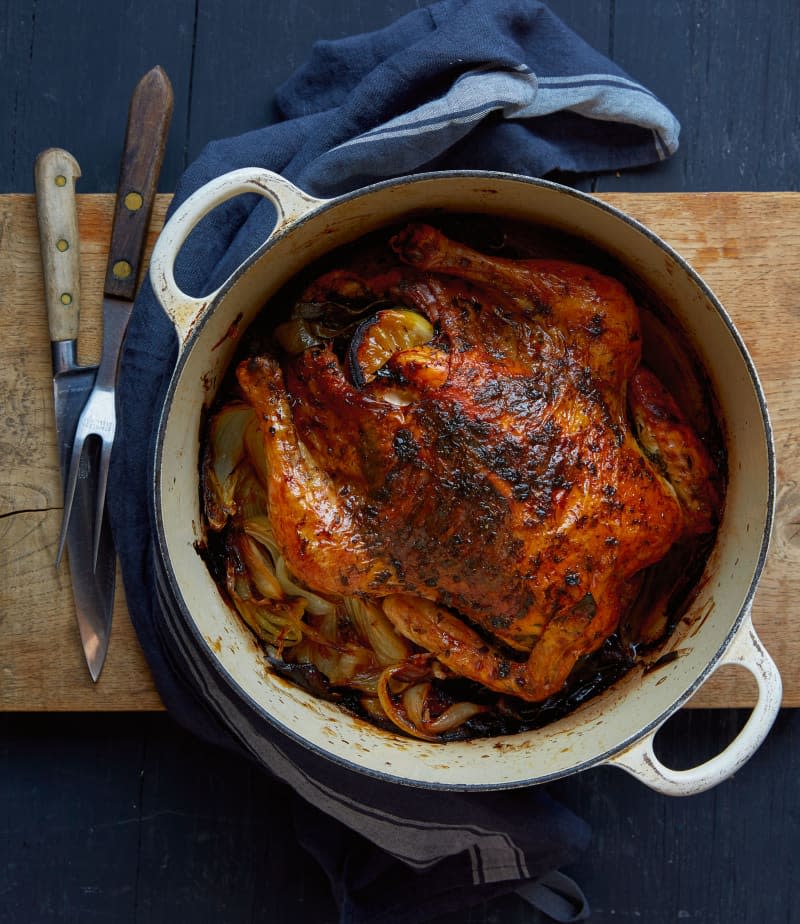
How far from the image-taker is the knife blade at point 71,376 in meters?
1.73

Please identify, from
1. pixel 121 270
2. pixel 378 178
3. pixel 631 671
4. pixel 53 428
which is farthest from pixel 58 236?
pixel 631 671

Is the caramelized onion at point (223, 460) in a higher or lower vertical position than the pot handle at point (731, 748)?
higher

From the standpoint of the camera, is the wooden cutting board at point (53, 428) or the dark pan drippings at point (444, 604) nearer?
the dark pan drippings at point (444, 604)

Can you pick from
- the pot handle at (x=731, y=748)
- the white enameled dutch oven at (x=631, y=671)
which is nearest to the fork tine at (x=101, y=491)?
the white enameled dutch oven at (x=631, y=671)

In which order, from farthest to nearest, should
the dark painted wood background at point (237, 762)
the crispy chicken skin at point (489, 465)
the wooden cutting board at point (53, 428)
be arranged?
the dark painted wood background at point (237, 762) < the wooden cutting board at point (53, 428) < the crispy chicken skin at point (489, 465)

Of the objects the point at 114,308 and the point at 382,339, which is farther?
the point at 114,308

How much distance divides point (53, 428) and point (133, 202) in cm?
48

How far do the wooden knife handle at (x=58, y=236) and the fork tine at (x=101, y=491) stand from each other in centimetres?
24

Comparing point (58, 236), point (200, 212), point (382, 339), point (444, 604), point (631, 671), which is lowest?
point (631, 671)

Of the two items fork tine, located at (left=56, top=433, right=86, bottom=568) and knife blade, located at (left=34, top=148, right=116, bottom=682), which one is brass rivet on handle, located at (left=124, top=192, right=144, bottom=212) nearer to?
knife blade, located at (left=34, top=148, right=116, bottom=682)

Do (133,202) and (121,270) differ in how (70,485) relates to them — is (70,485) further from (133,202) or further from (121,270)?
(133,202)

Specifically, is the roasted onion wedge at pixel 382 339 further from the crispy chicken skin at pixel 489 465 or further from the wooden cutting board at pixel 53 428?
the wooden cutting board at pixel 53 428

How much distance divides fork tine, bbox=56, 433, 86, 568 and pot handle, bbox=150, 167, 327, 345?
46cm

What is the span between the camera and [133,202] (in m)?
1.73
